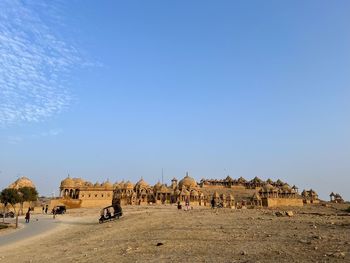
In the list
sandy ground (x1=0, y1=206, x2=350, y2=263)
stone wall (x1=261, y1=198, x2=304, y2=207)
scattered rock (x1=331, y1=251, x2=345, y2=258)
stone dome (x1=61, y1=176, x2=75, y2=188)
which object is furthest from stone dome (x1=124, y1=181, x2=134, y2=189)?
scattered rock (x1=331, y1=251, x2=345, y2=258)

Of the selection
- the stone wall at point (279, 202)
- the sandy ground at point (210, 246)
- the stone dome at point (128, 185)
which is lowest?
the sandy ground at point (210, 246)

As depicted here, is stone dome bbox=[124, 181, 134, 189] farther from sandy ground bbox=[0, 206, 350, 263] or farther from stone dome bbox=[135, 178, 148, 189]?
sandy ground bbox=[0, 206, 350, 263]

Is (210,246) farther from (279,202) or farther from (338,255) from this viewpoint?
(279,202)

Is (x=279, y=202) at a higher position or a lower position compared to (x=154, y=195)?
lower

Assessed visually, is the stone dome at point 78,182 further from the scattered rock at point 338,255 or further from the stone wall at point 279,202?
the scattered rock at point 338,255

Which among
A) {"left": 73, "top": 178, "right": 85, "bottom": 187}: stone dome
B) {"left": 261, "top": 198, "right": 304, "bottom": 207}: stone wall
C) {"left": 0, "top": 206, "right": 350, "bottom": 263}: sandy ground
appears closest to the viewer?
{"left": 0, "top": 206, "right": 350, "bottom": 263}: sandy ground

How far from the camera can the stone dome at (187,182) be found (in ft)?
288

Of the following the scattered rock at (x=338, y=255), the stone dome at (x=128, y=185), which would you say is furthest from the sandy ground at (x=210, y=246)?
the stone dome at (x=128, y=185)

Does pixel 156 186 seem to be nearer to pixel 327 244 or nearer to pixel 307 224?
pixel 307 224

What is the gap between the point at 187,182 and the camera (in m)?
89.1

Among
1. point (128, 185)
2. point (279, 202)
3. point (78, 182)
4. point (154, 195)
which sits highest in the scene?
point (78, 182)

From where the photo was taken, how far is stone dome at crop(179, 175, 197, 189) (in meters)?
87.9

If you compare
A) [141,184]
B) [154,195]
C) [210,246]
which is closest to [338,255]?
[210,246]

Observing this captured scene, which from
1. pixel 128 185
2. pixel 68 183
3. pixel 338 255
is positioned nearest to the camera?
pixel 338 255
